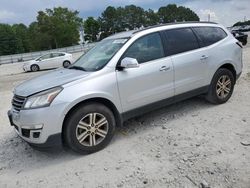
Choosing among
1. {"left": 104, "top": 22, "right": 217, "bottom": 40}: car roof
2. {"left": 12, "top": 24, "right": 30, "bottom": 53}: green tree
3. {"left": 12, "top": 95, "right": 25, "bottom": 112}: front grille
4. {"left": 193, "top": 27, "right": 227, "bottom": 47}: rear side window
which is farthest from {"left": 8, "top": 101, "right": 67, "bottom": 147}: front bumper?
{"left": 12, "top": 24, "right": 30, "bottom": 53}: green tree

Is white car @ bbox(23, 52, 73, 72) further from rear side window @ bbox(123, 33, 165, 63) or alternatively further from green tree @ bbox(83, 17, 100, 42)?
green tree @ bbox(83, 17, 100, 42)

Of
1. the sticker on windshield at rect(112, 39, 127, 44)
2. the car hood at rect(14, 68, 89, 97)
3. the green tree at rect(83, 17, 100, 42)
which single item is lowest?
the car hood at rect(14, 68, 89, 97)

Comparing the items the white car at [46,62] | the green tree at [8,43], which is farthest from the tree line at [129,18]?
the white car at [46,62]

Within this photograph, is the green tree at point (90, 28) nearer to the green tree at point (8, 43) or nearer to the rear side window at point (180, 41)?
the green tree at point (8, 43)

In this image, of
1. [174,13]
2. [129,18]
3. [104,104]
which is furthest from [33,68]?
[174,13]

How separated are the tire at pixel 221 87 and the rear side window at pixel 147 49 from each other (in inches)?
55.7

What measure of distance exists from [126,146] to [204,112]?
1895mm

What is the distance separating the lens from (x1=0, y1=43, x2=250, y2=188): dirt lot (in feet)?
10.7

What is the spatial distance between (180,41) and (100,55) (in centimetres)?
149

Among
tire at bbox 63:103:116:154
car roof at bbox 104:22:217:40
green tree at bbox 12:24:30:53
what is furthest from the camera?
green tree at bbox 12:24:30:53

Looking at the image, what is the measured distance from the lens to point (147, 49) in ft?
14.9

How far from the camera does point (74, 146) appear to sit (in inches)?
152

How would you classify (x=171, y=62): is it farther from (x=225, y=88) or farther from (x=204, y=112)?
(x=225, y=88)

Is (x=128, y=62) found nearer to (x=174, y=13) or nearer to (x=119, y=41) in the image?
(x=119, y=41)
